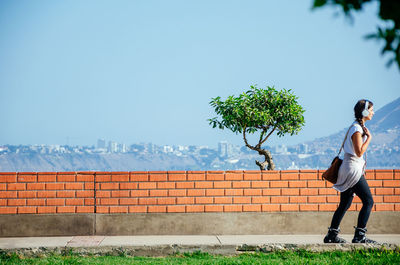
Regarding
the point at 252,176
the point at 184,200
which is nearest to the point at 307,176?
the point at 252,176

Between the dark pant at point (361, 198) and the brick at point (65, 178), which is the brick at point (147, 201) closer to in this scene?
the brick at point (65, 178)

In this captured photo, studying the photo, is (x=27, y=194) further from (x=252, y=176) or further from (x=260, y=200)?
(x=260, y=200)

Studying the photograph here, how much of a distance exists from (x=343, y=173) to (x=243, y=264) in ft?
5.67

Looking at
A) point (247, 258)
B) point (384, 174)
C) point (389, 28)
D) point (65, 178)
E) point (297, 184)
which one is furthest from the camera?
point (384, 174)

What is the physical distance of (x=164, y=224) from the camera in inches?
299

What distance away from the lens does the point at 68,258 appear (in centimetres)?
632

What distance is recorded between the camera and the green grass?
604cm

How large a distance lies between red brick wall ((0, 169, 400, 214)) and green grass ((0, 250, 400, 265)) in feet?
3.69

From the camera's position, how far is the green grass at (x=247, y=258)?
6.04 meters

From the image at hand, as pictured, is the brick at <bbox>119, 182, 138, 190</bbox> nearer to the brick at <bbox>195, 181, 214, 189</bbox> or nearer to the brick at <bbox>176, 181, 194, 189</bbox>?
the brick at <bbox>176, 181, 194, 189</bbox>

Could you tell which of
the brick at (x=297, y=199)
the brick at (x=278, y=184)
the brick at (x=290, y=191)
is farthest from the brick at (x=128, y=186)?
the brick at (x=297, y=199)

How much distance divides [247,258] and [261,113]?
4.26 metres

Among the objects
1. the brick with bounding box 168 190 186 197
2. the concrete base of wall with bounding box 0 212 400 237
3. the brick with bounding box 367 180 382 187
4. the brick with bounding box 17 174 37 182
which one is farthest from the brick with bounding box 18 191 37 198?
the brick with bounding box 367 180 382 187

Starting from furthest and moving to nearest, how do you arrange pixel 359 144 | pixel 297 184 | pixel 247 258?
pixel 297 184 → pixel 359 144 → pixel 247 258
